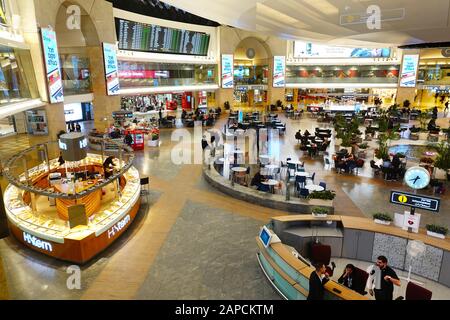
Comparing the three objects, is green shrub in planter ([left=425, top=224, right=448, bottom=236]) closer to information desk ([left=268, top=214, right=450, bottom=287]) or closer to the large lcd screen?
information desk ([left=268, top=214, right=450, bottom=287])

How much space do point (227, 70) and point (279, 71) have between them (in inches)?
233

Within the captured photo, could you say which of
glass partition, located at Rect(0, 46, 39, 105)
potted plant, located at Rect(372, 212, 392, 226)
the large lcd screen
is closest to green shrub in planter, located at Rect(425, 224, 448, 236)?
potted plant, located at Rect(372, 212, 392, 226)

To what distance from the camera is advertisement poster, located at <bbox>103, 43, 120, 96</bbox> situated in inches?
821

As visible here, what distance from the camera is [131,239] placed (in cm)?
848

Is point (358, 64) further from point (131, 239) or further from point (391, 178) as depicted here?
point (131, 239)

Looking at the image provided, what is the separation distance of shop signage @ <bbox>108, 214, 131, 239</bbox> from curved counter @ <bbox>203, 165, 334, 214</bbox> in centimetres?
363

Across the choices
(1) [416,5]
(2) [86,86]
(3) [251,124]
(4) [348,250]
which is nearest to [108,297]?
(4) [348,250]

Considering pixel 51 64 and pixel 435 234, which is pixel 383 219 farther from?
pixel 51 64

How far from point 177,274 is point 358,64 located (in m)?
34.3

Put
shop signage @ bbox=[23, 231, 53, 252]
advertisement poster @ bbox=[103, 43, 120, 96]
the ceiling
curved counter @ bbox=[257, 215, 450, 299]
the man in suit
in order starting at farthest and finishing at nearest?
advertisement poster @ bbox=[103, 43, 120, 96], shop signage @ bbox=[23, 231, 53, 252], curved counter @ bbox=[257, 215, 450, 299], the ceiling, the man in suit

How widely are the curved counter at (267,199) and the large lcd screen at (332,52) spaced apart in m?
26.8

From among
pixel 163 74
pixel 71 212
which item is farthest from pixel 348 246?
pixel 163 74

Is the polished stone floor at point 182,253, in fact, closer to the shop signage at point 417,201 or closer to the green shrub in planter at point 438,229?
the green shrub in planter at point 438,229

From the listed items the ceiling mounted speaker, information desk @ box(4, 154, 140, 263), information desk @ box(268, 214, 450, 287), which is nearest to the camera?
information desk @ box(268, 214, 450, 287)
